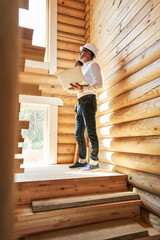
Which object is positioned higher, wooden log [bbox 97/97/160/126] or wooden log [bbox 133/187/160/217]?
wooden log [bbox 97/97/160/126]

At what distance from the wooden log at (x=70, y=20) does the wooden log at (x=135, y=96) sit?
216 cm

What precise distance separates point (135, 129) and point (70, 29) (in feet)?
9.27

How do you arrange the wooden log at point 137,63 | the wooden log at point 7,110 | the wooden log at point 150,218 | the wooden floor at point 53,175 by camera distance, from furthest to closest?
the wooden floor at point 53,175
the wooden log at point 137,63
the wooden log at point 150,218
the wooden log at point 7,110

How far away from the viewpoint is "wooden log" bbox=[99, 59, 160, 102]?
1.74 metres

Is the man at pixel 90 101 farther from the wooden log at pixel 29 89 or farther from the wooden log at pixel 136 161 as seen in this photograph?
the wooden log at pixel 29 89

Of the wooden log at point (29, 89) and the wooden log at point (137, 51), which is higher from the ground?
the wooden log at point (137, 51)

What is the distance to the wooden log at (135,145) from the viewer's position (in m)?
1.70

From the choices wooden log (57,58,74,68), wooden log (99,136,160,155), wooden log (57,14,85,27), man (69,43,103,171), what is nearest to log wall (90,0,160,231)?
wooden log (99,136,160,155)

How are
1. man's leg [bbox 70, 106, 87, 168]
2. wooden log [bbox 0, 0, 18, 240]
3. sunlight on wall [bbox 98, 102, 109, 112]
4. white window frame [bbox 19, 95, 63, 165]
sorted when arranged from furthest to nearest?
white window frame [bbox 19, 95, 63, 165] < sunlight on wall [bbox 98, 102, 109, 112] < man's leg [bbox 70, 106, 87, 168] < wooden log [bbox 0, 0, 18, 240]

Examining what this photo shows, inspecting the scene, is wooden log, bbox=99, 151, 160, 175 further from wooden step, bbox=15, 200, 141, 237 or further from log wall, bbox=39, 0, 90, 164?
log wall, bbox=39, 0, 90, 164

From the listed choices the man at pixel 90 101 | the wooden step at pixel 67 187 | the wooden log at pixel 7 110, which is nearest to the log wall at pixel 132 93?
the wooden step at pixel 67 187

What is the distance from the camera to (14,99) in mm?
384

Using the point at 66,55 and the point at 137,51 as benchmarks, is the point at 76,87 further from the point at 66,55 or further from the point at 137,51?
the point at 66,55

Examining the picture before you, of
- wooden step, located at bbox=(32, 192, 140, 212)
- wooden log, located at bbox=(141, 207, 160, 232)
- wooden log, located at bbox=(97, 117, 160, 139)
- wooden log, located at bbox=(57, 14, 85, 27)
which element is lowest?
wooden log, located at bbox=(141, 207, 160, 232)
